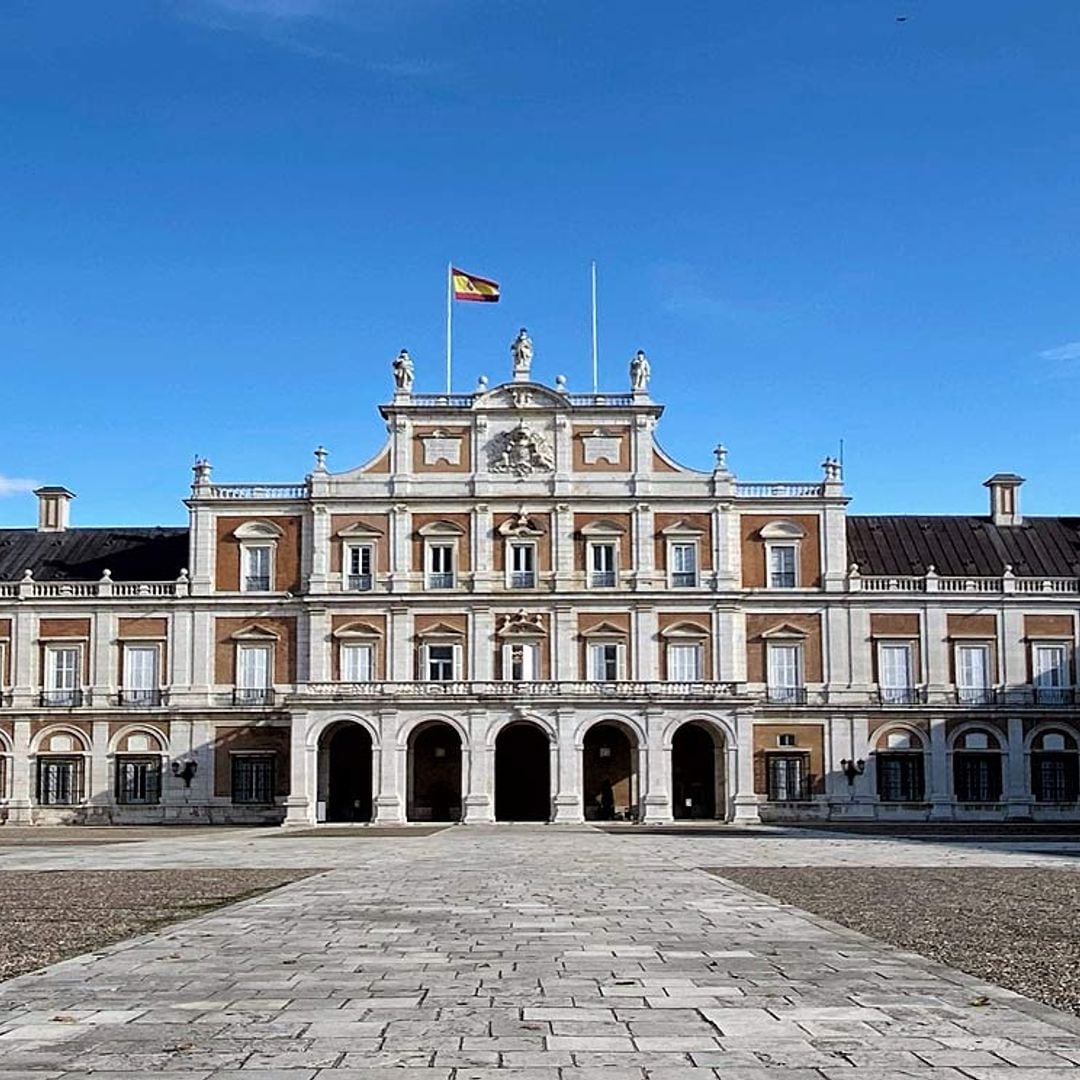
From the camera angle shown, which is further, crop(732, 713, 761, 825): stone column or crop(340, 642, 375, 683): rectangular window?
crop(340, 642, 375, 683): rectangular window

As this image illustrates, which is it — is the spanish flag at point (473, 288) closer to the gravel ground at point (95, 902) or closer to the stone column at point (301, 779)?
the stone column at point (301, 779)

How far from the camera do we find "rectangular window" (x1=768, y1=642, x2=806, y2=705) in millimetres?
62062

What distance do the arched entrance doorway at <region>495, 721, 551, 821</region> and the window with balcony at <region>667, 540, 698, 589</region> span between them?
8.22m

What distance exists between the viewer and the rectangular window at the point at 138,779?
6212 cm

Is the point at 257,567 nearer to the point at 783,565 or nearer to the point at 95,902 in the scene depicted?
the point at 783,565

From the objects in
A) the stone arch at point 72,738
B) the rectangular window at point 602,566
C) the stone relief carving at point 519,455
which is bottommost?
the stone arch at point 72,738

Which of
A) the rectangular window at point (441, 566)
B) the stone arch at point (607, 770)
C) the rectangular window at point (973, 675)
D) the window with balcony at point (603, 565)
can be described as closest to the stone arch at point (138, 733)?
the rectangular window at point (441, 566)

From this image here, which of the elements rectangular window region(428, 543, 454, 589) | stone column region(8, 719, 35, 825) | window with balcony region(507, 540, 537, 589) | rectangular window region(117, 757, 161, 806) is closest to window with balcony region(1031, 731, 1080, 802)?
window with balcony region(507, 540, 537, 589)

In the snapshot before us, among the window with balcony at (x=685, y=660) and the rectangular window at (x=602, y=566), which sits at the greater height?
the rectangular window at (x=602, y=566)

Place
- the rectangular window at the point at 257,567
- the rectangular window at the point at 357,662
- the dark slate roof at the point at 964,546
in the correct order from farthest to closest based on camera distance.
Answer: the dark slate roof at the point at 964,546
the rectangular window at the point at 257,567
the rectangular window at the point at 357,662

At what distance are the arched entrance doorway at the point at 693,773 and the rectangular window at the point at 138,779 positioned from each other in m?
20.6

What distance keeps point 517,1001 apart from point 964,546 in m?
56.8

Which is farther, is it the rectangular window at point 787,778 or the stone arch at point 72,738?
the stone arch at point 72,738

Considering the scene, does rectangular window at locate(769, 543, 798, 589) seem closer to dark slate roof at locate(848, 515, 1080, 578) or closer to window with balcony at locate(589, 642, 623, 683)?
dark slate roof at locate(848, 515, 1080, 578)
